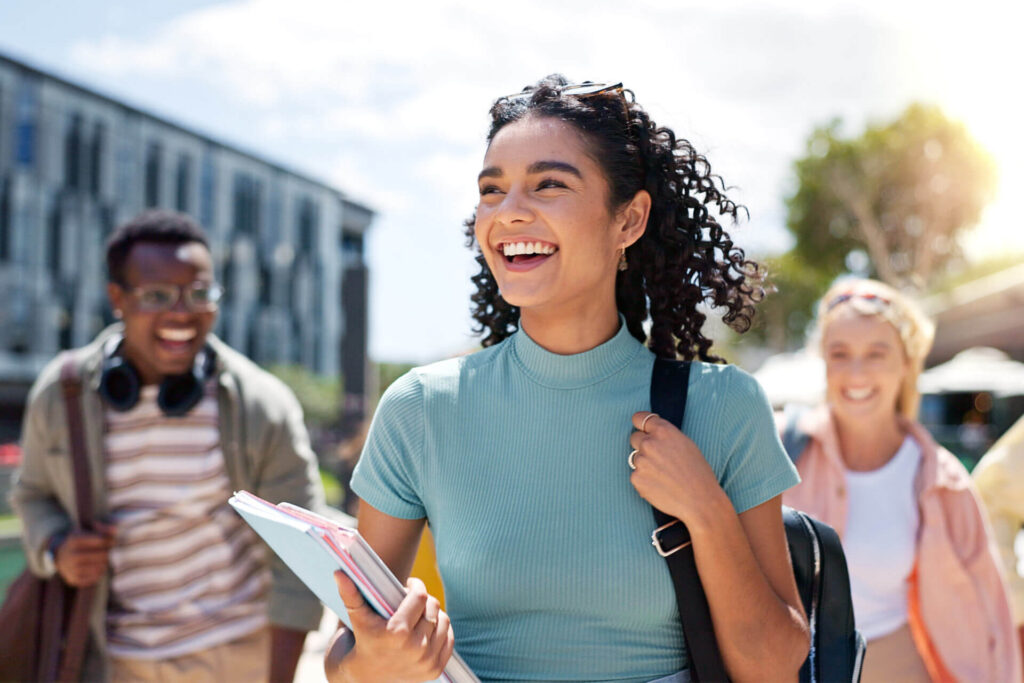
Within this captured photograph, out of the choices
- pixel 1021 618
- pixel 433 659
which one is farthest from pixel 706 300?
pixel 1021 618

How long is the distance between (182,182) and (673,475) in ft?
147

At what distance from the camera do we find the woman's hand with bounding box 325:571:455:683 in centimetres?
141

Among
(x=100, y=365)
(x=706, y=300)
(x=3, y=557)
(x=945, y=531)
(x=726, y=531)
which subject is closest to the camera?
(x=726, y=531)

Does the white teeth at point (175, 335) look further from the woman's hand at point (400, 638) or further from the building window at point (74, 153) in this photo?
the building window at point (74, 153)

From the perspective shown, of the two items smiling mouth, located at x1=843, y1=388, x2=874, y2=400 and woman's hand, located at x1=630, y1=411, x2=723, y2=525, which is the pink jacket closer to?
smiling mouth, located at x1=843, y1=388, x2=874, y2=400

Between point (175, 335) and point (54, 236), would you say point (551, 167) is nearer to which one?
point (175, 335)

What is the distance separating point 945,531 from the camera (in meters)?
3.06

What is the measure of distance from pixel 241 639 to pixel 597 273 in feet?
→ 6.92

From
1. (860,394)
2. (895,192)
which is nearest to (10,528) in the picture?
(860,394)

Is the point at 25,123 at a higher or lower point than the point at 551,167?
higher

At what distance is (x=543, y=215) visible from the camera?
5.82ft

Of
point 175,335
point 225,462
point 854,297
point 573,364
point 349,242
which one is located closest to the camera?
point 573,364

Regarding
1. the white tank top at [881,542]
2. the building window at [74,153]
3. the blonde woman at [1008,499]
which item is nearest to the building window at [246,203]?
the building window at [74,153]

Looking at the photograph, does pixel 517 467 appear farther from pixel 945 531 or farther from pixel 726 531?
pixel 945 531
